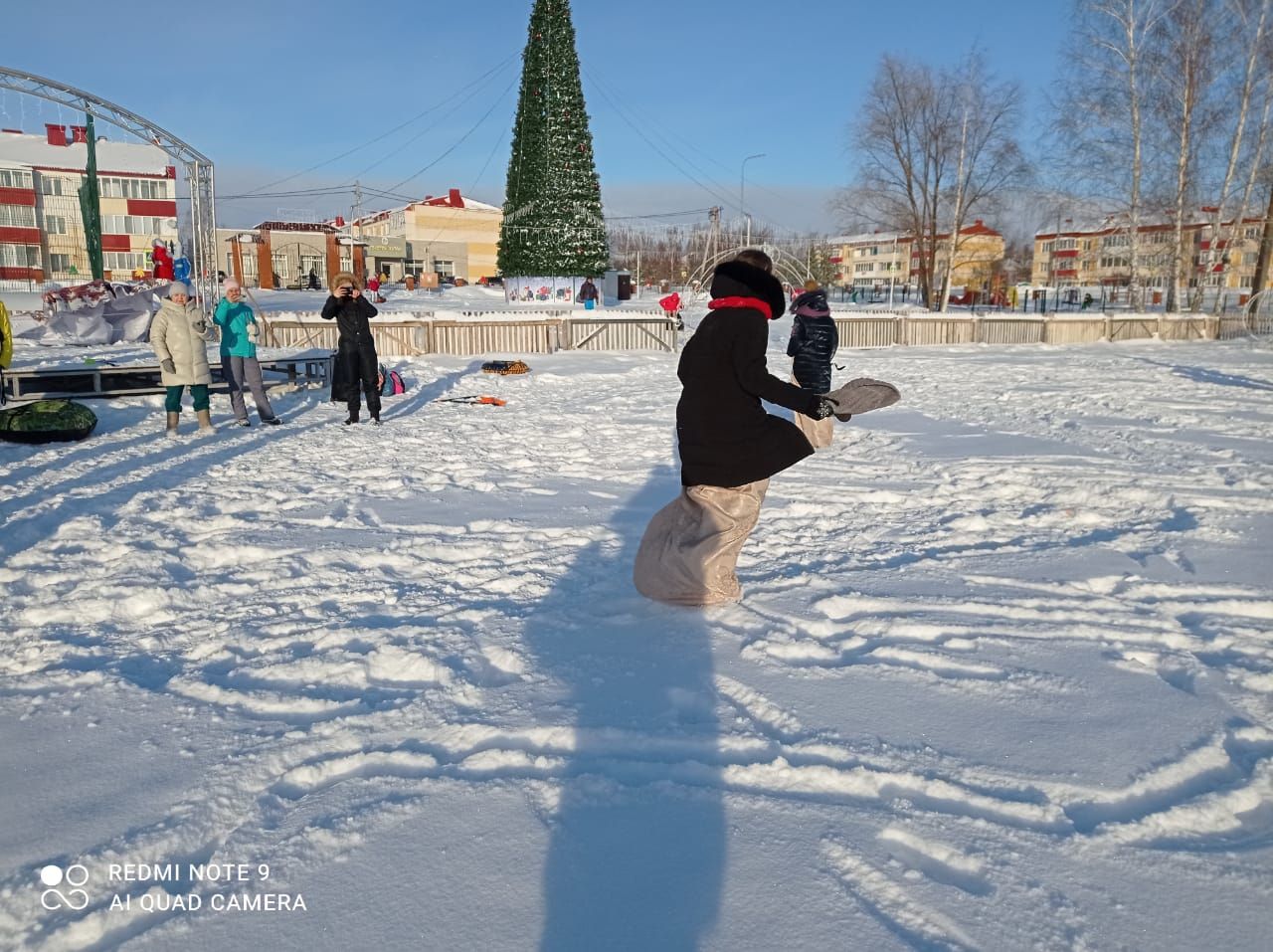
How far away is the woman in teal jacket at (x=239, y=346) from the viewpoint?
9008 millimetres

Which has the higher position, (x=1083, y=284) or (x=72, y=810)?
(x=1083, y=284)

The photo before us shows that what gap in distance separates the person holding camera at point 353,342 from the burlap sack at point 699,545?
6047 mm

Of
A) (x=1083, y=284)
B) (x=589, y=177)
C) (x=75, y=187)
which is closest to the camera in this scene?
(x=589, y=177)

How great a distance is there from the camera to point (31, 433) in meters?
8.21

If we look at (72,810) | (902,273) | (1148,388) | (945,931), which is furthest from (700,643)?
(902,273)

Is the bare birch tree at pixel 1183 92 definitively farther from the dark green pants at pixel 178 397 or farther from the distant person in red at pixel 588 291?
the dark green pants at pixel 178 397

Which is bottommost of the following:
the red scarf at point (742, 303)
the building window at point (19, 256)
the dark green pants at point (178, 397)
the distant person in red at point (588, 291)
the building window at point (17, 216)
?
the dark green pants at point (178, 397)

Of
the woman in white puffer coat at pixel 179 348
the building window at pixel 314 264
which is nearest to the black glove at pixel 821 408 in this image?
the woman in white puffer coat at pixel 179 348

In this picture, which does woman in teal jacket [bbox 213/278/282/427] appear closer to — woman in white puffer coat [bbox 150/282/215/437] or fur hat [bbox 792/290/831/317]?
woman in white puffer coat [bbox 150/282/215/437]

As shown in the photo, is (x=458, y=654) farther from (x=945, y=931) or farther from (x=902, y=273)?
(x=902, y=273)

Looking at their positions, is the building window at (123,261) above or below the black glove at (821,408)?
above

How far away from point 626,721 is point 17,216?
6364 centimetres

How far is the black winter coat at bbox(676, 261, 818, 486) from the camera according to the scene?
3.65 metres

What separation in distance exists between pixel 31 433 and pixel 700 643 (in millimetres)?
7961
